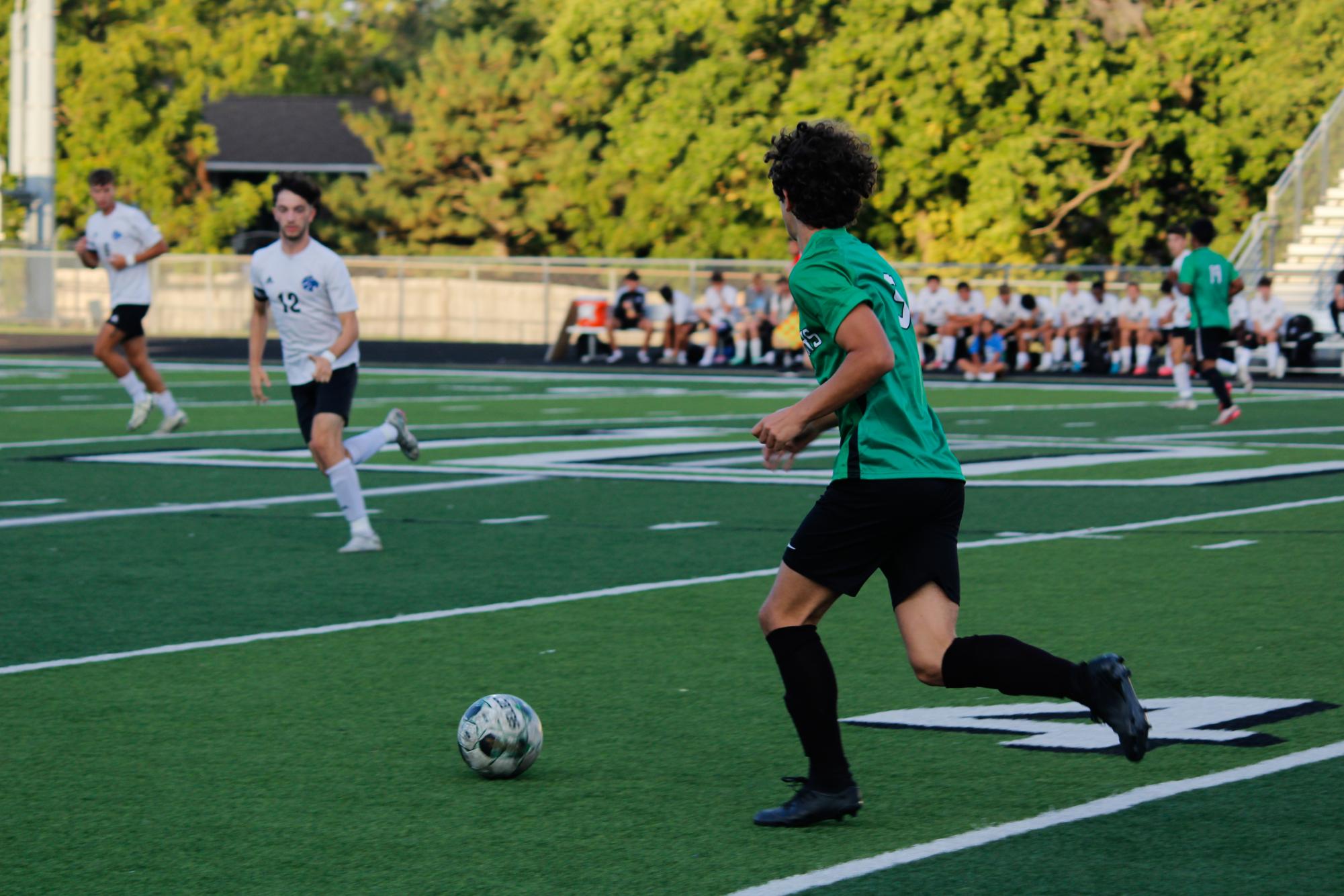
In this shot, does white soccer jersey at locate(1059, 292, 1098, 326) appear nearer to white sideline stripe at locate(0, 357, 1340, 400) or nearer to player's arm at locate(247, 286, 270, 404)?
white sideline stripe at locate(0, 357, 1340, 400)

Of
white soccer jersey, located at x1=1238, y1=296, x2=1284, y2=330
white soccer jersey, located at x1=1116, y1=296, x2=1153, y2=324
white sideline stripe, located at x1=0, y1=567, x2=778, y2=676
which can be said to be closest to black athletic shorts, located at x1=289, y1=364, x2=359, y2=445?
white sideline stripe, located at x1=0, y1=567, x2=778, y2=676

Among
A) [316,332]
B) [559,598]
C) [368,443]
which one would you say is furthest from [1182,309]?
[559,598]

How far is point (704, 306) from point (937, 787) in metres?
30.3

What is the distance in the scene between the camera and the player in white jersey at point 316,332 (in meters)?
10.8

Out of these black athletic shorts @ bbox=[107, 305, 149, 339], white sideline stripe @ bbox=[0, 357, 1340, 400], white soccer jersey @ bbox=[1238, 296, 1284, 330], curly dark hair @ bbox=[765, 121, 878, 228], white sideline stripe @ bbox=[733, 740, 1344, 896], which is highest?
curly dark hair @ bbox=[765, 121, 878, 228]

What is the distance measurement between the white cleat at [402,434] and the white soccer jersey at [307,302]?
0.66 meters

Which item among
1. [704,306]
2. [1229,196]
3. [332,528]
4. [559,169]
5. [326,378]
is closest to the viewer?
[326,378]

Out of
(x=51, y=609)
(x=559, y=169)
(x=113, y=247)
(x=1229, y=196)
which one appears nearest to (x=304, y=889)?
(x=51, y=609)

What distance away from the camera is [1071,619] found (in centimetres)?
867

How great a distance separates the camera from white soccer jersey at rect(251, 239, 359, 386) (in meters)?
11.0

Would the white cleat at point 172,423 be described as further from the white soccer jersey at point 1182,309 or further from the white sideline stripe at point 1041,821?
the white sideline stripe at point 1041,821

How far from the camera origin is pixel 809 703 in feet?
17.4

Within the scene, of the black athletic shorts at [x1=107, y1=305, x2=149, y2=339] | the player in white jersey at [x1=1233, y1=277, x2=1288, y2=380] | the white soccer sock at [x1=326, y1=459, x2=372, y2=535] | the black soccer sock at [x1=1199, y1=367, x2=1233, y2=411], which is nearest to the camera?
the white soccer sock at [x1=326, y1=459, x2=372, y2=535]

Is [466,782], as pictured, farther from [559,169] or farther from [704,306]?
[559,169]
